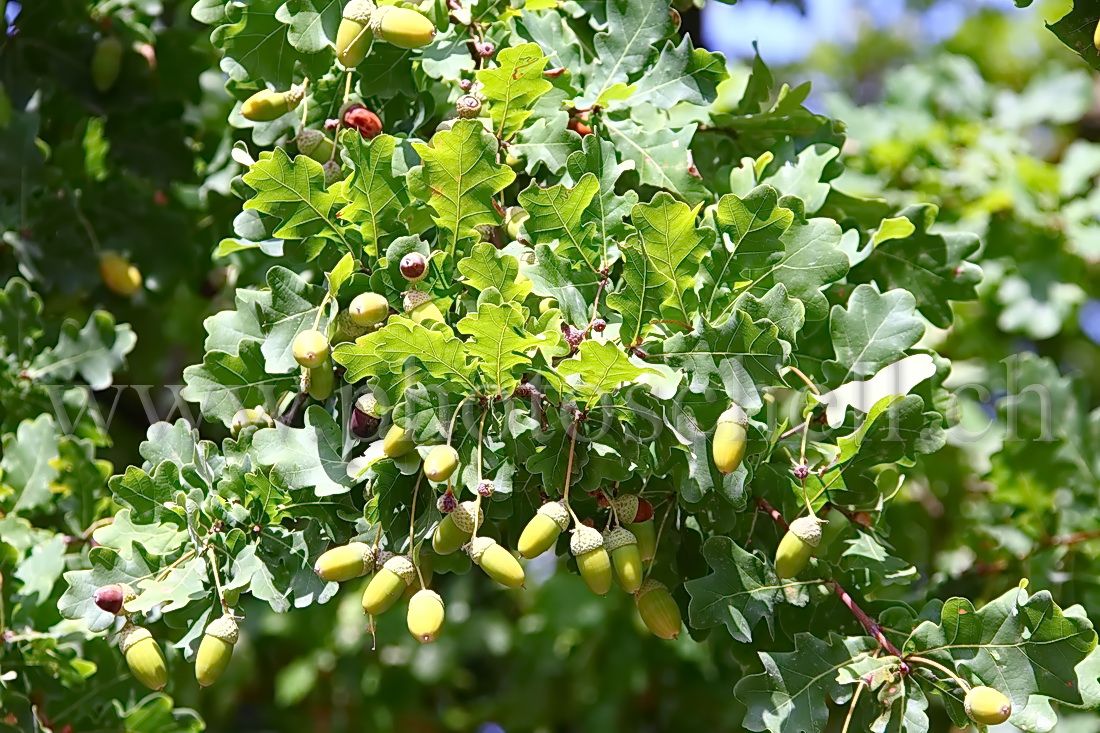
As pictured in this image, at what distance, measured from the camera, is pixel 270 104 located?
167 centimetres

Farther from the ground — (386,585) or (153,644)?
(386,585)

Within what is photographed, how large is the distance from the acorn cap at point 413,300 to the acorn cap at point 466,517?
269 millimetres

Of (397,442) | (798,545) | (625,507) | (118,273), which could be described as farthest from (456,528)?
(118,273)

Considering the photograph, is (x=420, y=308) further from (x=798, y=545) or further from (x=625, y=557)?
(x=798, y=545)

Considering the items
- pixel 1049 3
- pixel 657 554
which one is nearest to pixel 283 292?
pixel 657 554

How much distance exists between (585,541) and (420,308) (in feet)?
1.22

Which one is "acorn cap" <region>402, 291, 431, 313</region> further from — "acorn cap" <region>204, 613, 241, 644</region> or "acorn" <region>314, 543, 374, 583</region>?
"acorn cap" <region>204, 613, 241, 644</region>

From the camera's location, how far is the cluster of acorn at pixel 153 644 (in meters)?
1.44

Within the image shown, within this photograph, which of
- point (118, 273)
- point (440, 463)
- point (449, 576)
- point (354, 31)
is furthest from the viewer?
point (449, 576)

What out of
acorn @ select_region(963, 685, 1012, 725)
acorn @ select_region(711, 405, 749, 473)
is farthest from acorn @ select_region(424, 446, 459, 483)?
acorn @ select_region(963, 685, 1012, 725)

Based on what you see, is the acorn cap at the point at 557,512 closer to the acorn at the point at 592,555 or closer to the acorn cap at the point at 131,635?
Answer: the acorn at the point at 592,555

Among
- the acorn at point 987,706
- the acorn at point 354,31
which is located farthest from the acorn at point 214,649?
the acorn at point 987,706

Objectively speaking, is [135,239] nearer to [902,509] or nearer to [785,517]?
[785,517]

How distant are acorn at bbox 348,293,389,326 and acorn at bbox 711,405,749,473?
1.52 feet
